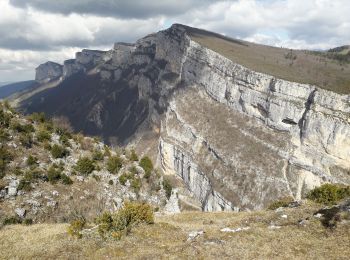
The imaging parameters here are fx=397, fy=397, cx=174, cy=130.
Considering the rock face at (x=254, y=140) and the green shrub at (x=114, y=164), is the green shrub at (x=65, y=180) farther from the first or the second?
the rock face at (x=254, y=140)

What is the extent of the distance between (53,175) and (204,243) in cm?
3045

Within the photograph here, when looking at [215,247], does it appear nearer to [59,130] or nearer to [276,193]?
[59,130]

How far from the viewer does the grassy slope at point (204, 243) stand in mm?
24859

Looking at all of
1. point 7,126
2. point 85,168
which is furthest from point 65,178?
point 7,126

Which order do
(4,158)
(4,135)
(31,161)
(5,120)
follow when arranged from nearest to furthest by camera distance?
(4,158), (31,161), (4,135), (5,120)

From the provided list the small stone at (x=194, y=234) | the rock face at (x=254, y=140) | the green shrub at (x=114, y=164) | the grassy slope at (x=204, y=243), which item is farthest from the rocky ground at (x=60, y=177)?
the rock face at (x=254, y=140)

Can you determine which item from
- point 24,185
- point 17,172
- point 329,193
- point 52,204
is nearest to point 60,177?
point 52,204

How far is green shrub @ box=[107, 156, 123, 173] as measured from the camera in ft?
191

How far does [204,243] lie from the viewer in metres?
27.1

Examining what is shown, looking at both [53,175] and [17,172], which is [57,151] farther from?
[17,172]

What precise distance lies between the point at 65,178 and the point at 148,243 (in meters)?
27.1

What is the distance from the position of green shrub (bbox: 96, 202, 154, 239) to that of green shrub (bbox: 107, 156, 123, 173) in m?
24.6

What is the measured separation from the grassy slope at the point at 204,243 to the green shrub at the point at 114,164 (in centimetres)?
2539

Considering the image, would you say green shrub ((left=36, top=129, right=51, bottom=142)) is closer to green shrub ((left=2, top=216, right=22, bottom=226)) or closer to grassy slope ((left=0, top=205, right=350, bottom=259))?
green shrub ((left=2, top=216, right=22, bottom=226))
